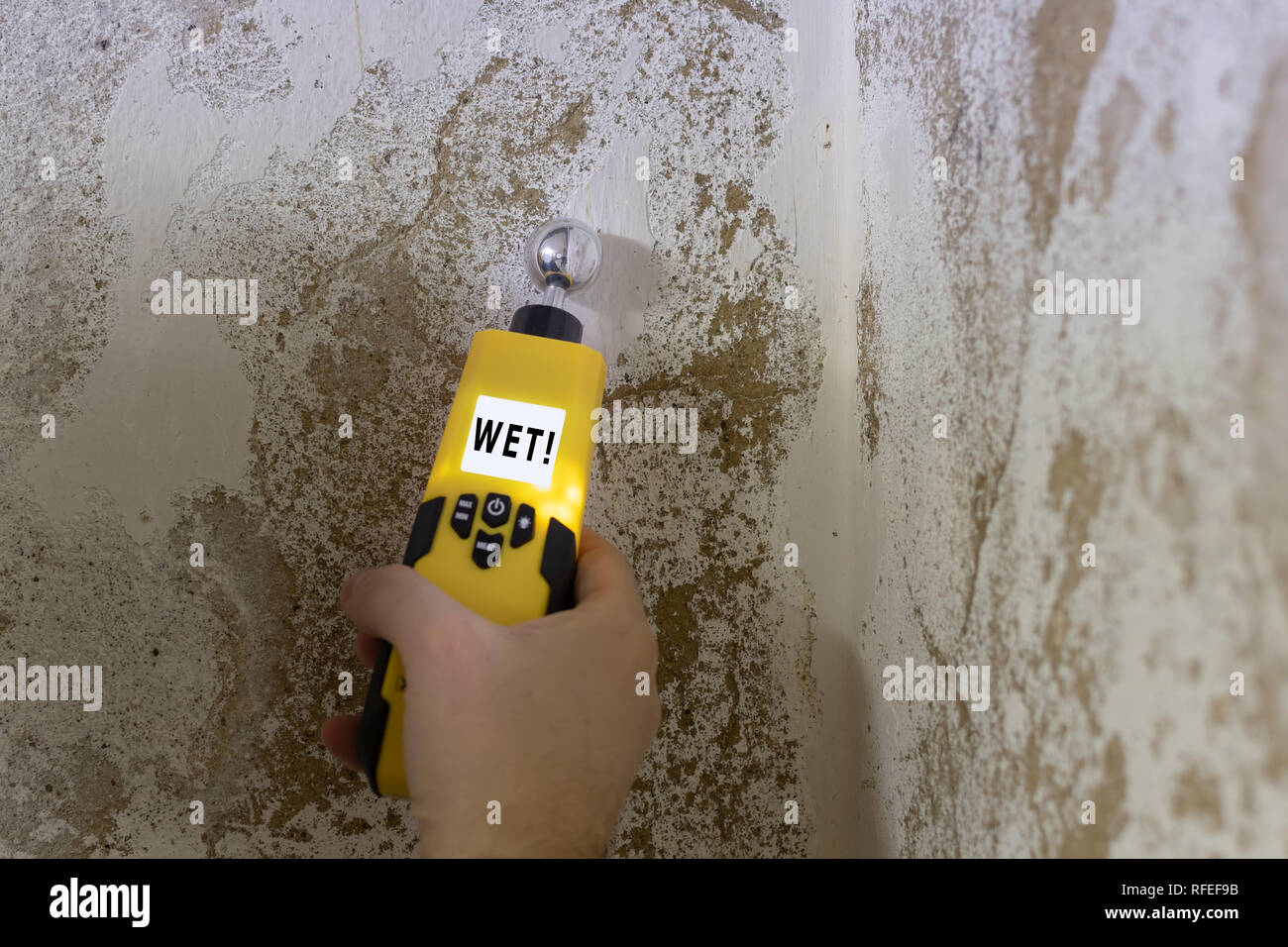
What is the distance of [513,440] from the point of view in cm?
63

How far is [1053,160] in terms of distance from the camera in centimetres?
41

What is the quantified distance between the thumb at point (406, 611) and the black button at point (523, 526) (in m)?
0.06

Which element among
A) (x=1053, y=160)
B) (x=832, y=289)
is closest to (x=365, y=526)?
(x=832, y=289)

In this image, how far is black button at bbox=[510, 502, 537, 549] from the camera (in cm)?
60

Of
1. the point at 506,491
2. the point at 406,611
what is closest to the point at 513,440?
the point at 506,491

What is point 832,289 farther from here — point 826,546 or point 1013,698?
point 1013,698

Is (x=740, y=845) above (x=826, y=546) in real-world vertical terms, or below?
below

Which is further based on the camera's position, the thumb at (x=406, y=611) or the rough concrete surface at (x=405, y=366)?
the rough concrete surface at (x=405, y=366)

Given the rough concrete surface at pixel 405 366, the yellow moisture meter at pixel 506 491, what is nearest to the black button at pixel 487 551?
the yellow moisture meter at pixel 506 491

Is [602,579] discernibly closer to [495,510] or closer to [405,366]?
[495,510]

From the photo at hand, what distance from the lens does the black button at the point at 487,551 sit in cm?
60

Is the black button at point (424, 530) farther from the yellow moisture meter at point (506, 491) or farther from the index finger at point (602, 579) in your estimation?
the index finger at point (602, 579)

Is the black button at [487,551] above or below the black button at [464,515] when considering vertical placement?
below
